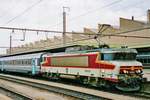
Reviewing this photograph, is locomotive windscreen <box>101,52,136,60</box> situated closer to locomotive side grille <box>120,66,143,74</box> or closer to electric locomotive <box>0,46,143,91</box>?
electric locomotive <box>0,46,143,91</box>

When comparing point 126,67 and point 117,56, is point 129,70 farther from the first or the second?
point 117,56

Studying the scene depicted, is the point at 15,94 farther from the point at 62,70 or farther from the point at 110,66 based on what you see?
the point at 62,70

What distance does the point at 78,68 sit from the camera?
2633 centimetres

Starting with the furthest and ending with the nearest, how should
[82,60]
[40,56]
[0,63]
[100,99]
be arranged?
[0,63], [40,56], [82,60], [100,99]

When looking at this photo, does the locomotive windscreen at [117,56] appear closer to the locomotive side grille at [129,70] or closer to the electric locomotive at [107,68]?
the electric locomotive at [107,68]

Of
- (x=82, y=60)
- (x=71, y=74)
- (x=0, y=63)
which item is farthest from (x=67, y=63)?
(x=0, y=63)

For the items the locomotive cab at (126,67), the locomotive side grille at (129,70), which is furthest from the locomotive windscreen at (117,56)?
the locomotive side grille at (129,70)

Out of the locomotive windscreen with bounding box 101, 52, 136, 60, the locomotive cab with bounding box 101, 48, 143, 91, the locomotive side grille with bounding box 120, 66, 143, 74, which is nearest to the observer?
the locomotive cab with bounding box 101, 48, 143, 91

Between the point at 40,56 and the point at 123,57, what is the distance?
49.1ft

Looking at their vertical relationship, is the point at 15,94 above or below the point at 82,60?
below

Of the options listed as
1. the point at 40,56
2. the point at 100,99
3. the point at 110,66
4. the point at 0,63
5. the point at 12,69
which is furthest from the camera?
the point at 0,63

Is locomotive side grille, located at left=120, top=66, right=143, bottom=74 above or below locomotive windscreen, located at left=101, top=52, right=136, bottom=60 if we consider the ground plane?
below

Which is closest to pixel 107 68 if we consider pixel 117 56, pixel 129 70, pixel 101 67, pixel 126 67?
pixel 101 67

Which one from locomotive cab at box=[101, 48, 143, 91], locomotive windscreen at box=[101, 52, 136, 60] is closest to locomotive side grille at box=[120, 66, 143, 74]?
locomotive cab at box=[101, 48, 143, 91]
